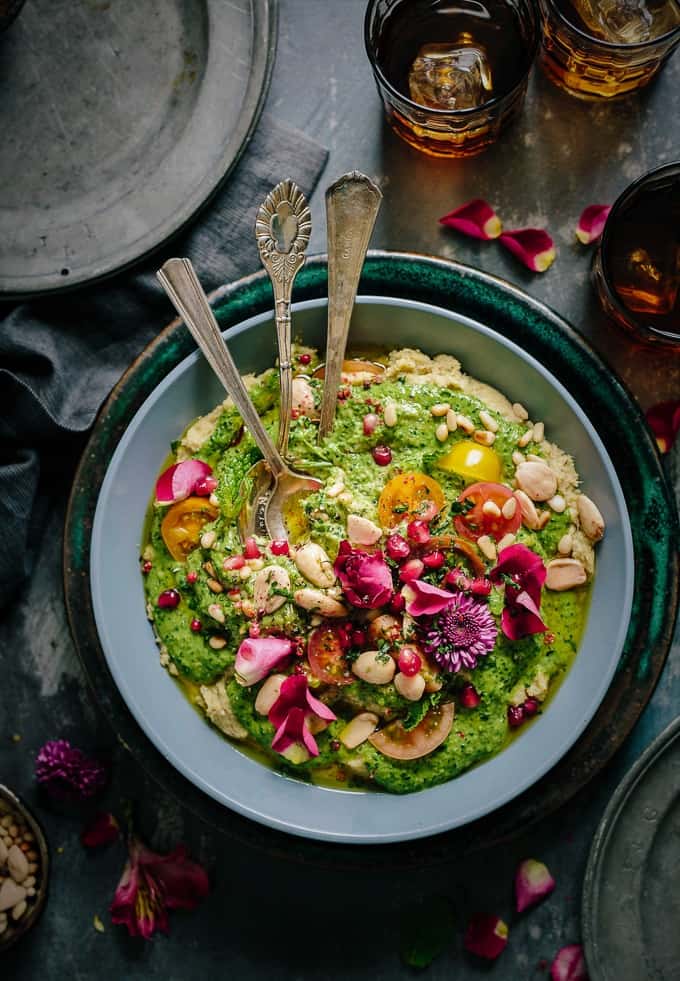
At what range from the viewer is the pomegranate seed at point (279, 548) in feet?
9.59

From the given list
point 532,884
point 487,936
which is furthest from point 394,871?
point 532,884

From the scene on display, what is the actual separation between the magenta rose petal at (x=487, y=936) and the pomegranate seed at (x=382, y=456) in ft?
6.09

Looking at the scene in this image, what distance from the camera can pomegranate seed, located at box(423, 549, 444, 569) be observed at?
2.81 meters

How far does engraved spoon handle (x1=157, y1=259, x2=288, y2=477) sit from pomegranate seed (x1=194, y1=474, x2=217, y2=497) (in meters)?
0.25

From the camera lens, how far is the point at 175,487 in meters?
3.01

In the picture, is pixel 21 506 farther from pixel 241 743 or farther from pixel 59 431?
pixel 241 743

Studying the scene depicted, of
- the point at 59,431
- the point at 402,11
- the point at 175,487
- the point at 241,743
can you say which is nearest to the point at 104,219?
the point at 59,431

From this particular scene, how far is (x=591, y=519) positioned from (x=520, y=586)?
372mm

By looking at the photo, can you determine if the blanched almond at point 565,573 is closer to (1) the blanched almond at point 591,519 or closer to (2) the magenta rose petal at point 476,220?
(1) the blanched almond at point 591,519

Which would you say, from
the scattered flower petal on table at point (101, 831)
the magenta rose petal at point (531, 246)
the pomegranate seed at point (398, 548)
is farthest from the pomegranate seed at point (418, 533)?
the scattered flower petal on table at point (101, 831)

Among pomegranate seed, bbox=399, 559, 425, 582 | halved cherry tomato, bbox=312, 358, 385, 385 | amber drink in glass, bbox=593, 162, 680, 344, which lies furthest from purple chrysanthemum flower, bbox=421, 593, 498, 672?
amber drink in glass, bbox=593, 162, 680, 344

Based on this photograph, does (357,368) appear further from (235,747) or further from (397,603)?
(235,747)

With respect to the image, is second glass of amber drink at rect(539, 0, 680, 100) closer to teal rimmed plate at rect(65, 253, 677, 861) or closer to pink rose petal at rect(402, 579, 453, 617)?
teal rimmed plate at rect(65, 253, 677, 861)

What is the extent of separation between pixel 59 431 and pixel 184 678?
3.45ft
